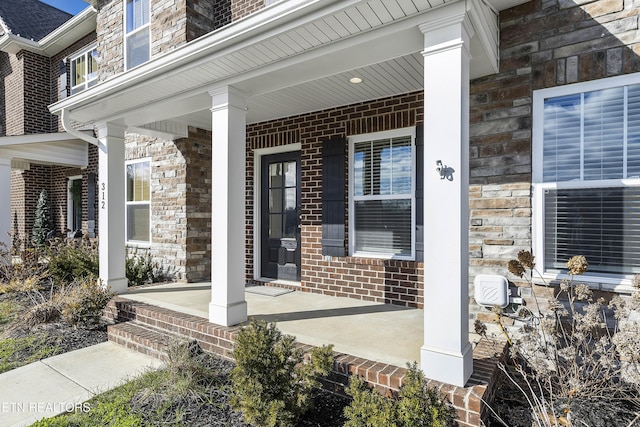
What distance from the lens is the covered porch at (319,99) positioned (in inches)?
96.4

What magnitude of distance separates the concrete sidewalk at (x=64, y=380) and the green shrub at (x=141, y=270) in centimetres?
226

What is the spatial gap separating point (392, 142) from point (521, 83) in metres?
1.70

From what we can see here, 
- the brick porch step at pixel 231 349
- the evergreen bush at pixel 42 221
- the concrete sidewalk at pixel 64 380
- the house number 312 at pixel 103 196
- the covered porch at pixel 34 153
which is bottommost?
the concrete sidewalk at pixel 64 380

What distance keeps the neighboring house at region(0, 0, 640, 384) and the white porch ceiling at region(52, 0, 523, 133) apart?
0.02 m

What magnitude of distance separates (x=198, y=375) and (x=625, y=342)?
10.3 ft

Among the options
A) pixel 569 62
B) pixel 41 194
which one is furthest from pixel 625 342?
pixel 41 194

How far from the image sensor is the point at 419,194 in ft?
14.4

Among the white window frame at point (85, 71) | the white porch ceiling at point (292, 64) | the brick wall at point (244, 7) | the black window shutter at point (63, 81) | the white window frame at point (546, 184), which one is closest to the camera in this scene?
the white porch ceiling at point (292, 64)

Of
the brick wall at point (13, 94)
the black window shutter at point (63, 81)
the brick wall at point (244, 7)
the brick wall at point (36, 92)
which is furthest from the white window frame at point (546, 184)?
the brick wall at point (13, 94)

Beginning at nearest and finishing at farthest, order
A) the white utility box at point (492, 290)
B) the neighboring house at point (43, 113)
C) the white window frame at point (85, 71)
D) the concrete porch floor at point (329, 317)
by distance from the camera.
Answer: the concrete porch floor at point (329, 317) < the white utility box at point (492, 290) < the neighboring house at point (43, 113) < the white window frame at point (85, 71)

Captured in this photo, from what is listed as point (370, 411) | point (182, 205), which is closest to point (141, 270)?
point (182, 205)

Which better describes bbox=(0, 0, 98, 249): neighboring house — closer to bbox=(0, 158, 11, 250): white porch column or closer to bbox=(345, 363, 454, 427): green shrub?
bbox=(0, 158, 11, 250): white porch column

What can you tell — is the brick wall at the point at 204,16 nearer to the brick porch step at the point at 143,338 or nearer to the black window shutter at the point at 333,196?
the black window shutter at the point at 333,196

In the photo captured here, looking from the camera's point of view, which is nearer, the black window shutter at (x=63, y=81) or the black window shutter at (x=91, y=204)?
the black window shutter at (x=91, y=204)
